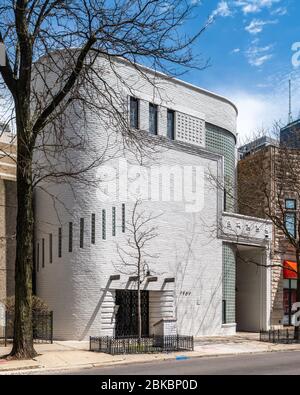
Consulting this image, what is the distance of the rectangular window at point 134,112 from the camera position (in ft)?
93.9

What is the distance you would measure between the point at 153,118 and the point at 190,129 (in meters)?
2.55

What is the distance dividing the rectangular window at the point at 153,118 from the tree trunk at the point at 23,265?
37.8 ft

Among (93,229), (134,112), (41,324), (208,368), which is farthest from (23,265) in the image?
(134,112)

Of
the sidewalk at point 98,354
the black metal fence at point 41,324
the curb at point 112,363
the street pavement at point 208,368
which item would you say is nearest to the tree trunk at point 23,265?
the sidewalk at point 98,354

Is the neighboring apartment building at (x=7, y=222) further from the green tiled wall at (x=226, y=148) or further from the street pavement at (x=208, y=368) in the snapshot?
the green tiled wall at (x=226, y=148)

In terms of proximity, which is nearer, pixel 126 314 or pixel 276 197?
pixel 126 314

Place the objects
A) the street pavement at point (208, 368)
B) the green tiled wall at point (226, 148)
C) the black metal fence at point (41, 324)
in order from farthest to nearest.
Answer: the green tiled wall at point (226, 148)
the black metal fence at point (41, 324)
the street pavement at point (208, 368)

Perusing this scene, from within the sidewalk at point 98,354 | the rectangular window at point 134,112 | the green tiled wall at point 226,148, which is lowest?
the sidewalk at point 98,354

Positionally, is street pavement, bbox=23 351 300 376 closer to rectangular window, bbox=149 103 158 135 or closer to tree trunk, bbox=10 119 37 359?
tree trunk, bbox=10 119 37 359

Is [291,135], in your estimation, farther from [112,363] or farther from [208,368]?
[208,368]

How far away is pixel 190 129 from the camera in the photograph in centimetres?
3128

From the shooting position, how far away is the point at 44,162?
2792cm

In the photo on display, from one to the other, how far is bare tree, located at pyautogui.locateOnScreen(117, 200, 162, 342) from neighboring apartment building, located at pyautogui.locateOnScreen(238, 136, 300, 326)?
7035 millimetres

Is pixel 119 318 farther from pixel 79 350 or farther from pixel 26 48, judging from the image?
pixel 26 48
